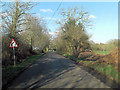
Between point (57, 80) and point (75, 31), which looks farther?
point (75, 31)

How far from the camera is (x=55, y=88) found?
5.97 meters

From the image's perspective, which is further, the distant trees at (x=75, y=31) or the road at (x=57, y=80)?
the distant trees at (x=75, y=31)

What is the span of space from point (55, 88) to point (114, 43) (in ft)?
20.9

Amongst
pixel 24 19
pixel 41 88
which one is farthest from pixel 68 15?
pixel 41 88

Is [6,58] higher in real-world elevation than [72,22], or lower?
lower

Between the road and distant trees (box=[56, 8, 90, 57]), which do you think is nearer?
the road

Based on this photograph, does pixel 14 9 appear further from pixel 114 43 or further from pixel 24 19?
pixel 114 43

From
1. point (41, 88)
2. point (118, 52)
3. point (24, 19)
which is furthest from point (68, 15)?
point (41, 88)

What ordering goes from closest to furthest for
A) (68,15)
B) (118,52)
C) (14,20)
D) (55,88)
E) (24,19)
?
(55,88) → (118,52) → (14,20) → (24,19) → (68,15)

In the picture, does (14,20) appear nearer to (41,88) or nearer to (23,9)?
(23,9)

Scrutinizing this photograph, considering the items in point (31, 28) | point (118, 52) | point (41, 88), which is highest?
point (31, 28)

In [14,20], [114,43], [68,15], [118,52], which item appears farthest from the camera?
[68,15]

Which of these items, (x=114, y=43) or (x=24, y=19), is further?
(x=24, y=19)

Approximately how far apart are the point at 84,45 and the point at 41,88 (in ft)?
→ 86.1
